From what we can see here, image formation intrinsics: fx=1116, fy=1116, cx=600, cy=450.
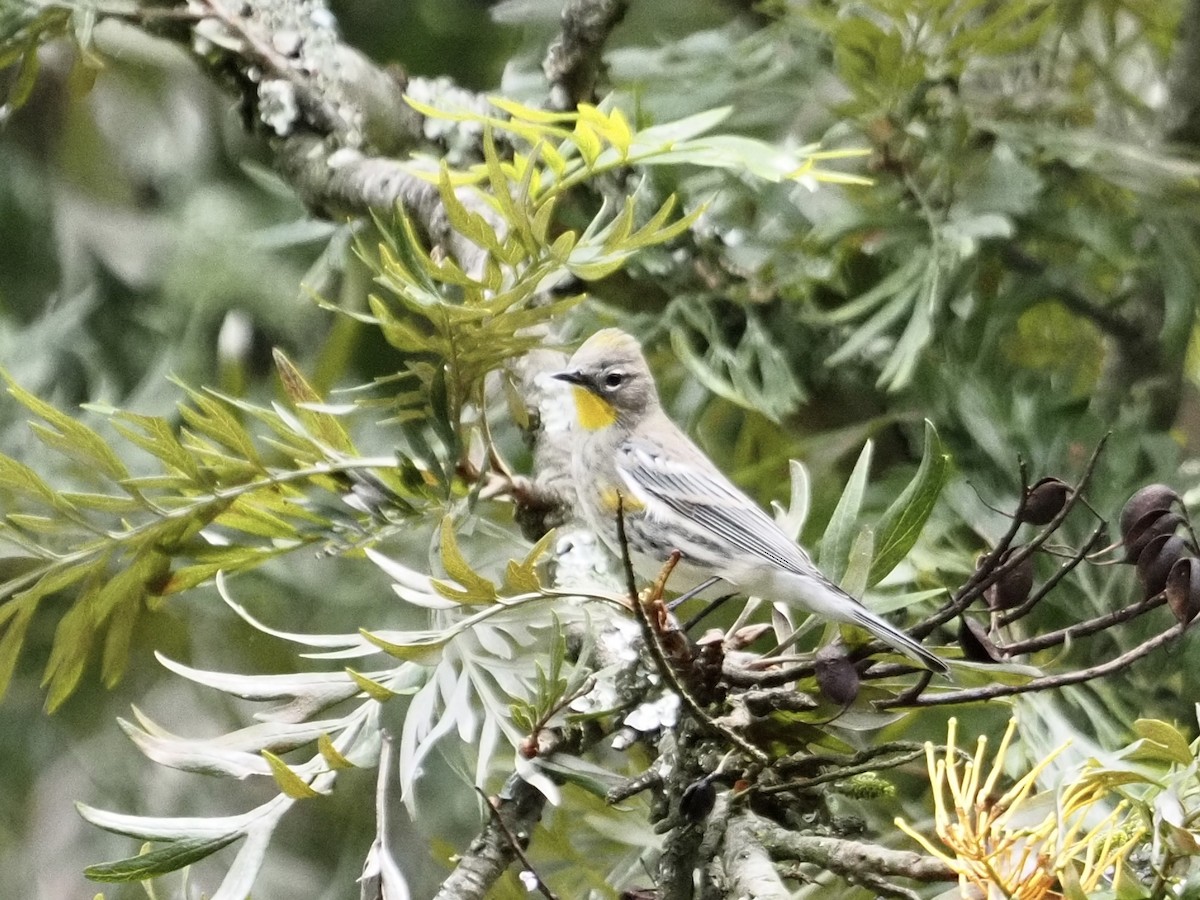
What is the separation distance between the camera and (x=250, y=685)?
40 centimetres

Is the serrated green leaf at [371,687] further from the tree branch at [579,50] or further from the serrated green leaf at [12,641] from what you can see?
the tree branch at [579,50]

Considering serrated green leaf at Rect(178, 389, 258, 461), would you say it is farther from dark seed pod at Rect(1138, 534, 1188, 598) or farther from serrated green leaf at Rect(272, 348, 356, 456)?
dark seed pod at Rect(1138, 534, 1188, 598)

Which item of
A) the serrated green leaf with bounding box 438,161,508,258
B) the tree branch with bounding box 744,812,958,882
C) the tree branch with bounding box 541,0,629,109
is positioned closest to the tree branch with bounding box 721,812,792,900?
the tree branch with bounding box 744,812,958,882

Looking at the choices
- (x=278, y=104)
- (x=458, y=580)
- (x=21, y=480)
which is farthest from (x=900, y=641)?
(x=278, y=104)

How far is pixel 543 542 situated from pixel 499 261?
14cm

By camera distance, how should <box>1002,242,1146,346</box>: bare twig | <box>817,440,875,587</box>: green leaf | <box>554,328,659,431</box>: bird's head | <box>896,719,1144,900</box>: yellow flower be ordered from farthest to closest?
<box>1002,242,1146,346</box>: bare twig < <box>554,328,659,431</box>: bird's head < <box>817,440,875,587</box>: green leaf < <box>896,719,1144,900</box>: yellow flower

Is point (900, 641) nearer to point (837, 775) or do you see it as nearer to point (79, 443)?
point (837, 775)

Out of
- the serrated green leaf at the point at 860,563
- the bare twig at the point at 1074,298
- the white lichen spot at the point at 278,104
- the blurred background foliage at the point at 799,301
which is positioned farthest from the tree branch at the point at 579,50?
the serrated green leaf at the point at 860,563

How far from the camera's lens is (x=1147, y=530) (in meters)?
0.33

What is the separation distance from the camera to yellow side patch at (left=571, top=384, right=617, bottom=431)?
0.58 m

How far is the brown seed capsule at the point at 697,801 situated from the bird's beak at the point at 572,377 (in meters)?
0.27

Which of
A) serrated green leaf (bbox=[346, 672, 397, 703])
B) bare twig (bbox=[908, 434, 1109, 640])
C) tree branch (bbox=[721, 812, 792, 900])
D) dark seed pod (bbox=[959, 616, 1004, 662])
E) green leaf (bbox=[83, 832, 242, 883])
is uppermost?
bare twig (bbox=[908, 434, 1109, 640])

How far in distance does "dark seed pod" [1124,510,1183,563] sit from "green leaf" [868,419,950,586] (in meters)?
0.06

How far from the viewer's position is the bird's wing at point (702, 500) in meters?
0.45
